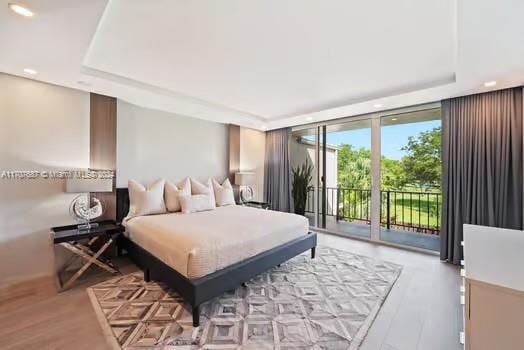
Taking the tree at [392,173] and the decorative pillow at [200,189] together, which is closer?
the decorative pillow at [200,189]

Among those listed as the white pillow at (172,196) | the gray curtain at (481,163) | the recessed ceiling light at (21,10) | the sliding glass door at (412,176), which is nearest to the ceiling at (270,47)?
the recessed ceiling light at (21,10)

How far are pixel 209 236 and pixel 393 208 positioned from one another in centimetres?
439

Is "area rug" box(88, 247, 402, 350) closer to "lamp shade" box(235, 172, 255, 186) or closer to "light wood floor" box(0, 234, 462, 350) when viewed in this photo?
"light wood floor" box(0, 234, 462, 350)

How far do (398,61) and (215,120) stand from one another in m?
3.55

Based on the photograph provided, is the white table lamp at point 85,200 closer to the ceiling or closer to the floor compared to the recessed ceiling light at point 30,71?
closer to the floor

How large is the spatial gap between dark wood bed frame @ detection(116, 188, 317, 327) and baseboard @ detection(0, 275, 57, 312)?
0.84m

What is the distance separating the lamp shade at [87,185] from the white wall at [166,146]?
73cm

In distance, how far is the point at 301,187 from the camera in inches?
222

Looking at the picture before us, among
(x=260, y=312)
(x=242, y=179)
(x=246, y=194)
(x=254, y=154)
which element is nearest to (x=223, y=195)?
(x=242, y=179)

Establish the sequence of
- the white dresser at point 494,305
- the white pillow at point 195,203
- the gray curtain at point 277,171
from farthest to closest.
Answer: the gray curtain at point 277,171 < the white pillow at point 195,203 < the white dresser at point 494,305

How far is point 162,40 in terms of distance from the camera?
2207mm

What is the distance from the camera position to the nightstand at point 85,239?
2676mm

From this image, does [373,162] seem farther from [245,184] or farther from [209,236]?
[209,236]

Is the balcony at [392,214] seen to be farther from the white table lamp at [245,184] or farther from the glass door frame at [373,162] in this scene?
the white table lamp at [245,184]
